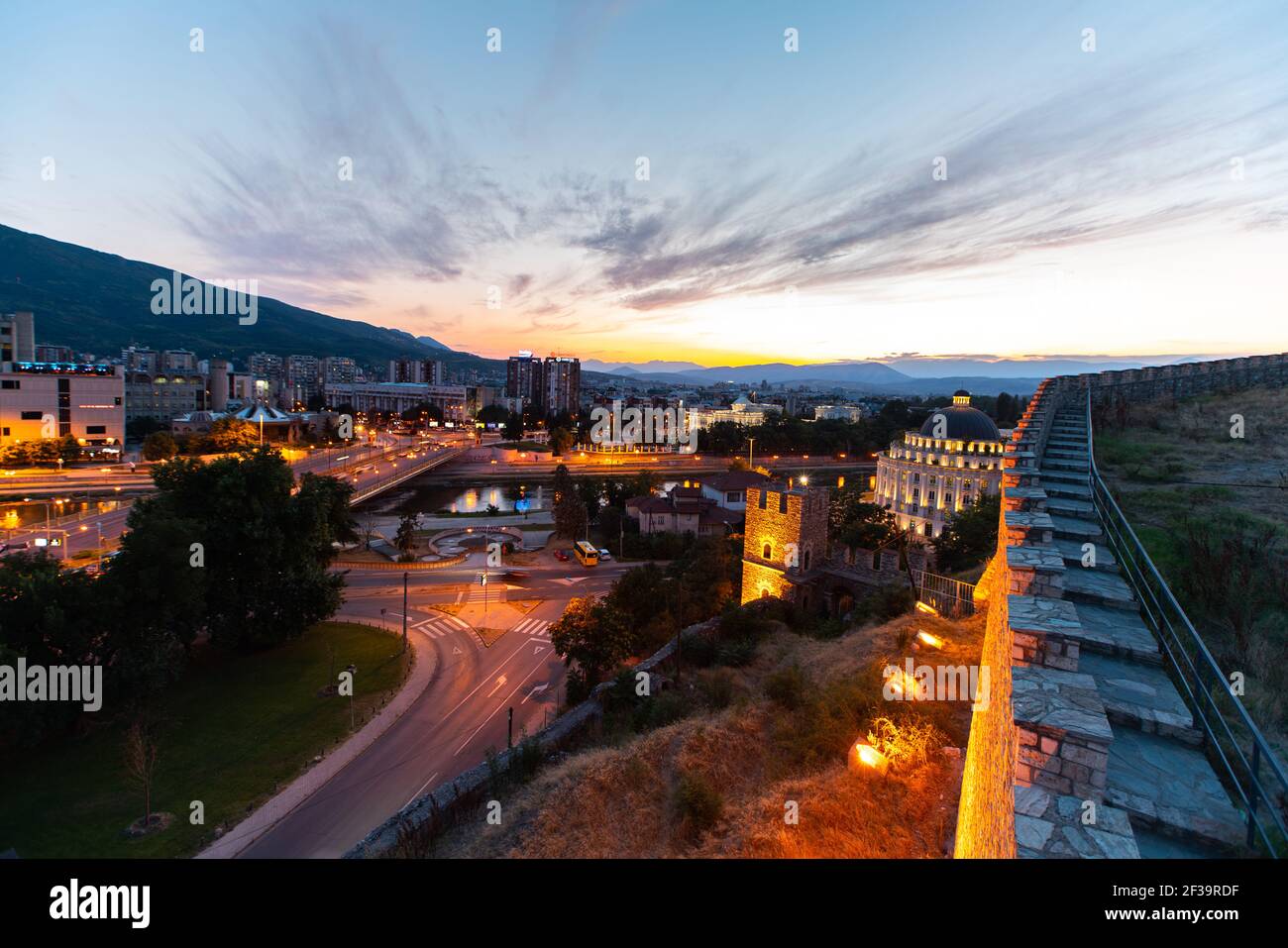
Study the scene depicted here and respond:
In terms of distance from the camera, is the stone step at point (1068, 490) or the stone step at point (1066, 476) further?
the stone step at point (1066, 476)

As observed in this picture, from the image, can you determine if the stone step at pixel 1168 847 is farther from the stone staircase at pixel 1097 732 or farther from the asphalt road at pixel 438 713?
the asphalt road at pixel 438 713

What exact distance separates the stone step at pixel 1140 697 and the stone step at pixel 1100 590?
1.22 m

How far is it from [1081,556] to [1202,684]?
440cm

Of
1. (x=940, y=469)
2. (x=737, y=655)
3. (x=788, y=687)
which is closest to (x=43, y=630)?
(x=737, y=655)

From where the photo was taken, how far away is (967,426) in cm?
4678

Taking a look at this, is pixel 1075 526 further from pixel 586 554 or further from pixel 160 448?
pixel 160 448

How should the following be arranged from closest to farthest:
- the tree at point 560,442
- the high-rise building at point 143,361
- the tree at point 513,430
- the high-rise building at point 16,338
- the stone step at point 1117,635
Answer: the stone step at point 1117,635 → the high-rise building at point 16,338 → the tree at point 560,442 → the tree at point 513,430 → the high-rise building at point 143,361

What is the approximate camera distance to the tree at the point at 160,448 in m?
62.0

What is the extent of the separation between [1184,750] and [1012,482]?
6.79m

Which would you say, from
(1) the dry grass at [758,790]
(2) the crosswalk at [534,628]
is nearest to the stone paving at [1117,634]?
(1) the dry grass at [758,790]

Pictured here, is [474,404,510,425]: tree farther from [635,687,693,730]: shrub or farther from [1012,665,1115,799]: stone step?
[1012,665,1115,799]: stone step

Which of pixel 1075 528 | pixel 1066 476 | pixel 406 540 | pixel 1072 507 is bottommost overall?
pixel 406 540

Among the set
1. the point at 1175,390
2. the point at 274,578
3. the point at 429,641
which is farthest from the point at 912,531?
the point at 274,578

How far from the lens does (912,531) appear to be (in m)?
45.6
